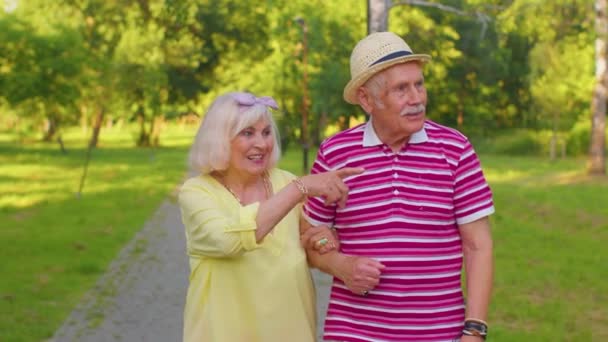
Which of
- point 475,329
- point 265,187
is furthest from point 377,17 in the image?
point 475,329

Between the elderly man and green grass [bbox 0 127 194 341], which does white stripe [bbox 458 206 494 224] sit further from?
green grass [bbox 0 127 194 341]

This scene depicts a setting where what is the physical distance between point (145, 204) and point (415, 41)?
10255 mm

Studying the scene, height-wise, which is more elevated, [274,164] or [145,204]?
[274,164]

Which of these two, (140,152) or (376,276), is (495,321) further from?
(140,152)

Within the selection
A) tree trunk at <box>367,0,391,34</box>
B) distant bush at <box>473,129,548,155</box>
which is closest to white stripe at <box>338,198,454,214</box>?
tree trunk at <box>367,0,391,34</box>

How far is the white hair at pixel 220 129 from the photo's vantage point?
3869 millimetres

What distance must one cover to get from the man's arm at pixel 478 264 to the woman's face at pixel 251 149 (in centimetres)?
82

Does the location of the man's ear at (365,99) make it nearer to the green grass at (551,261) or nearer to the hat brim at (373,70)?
the hat brim at (373,70)

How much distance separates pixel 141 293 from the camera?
1121 centimetres

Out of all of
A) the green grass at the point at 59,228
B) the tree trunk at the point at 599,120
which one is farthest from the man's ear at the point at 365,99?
the tree trunk at the point at 599,120

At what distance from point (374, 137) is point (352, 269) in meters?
0.48

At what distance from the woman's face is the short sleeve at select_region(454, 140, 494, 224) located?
78cm

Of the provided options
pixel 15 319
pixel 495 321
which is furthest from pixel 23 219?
pixel 495 321

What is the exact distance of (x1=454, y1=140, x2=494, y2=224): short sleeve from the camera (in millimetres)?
3572
